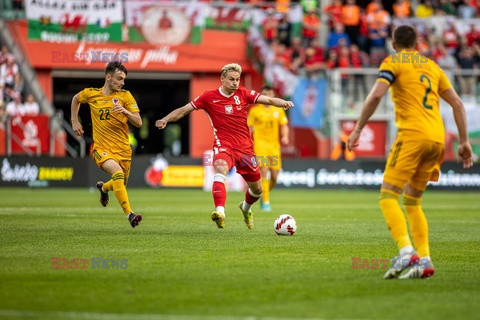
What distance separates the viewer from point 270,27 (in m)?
32.7

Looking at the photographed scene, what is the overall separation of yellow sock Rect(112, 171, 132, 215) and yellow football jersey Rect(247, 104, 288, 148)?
675 cm

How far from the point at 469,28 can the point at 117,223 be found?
22.0 metres

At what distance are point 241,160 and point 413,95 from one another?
5.20 meters

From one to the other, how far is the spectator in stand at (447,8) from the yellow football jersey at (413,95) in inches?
1097

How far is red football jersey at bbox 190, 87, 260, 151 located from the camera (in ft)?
45.6

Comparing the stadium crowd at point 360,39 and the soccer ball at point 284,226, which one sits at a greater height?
the stadium crowd at point 360,39

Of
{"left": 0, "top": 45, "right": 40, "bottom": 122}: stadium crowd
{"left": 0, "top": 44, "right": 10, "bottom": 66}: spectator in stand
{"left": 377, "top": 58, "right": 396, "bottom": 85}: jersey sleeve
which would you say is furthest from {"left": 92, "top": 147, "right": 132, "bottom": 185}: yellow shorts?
{"left": 0, "top": 44, "right": 10, "bottom": 66}: spectator in stand

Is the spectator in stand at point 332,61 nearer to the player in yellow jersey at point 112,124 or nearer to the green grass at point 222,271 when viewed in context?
the green grass at point 222,271

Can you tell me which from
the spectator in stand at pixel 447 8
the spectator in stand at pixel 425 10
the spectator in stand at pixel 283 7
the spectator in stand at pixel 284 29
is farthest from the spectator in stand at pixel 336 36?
the spectator in stand at pixel 447 8

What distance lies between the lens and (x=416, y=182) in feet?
29.9

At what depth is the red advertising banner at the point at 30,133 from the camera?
1162 inches

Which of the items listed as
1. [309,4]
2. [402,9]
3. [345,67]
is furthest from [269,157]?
[402,9]

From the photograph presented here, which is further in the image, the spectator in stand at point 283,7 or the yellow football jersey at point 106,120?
the spectator in stand at point 283,7

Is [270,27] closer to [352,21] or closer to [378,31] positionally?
[352,21]
